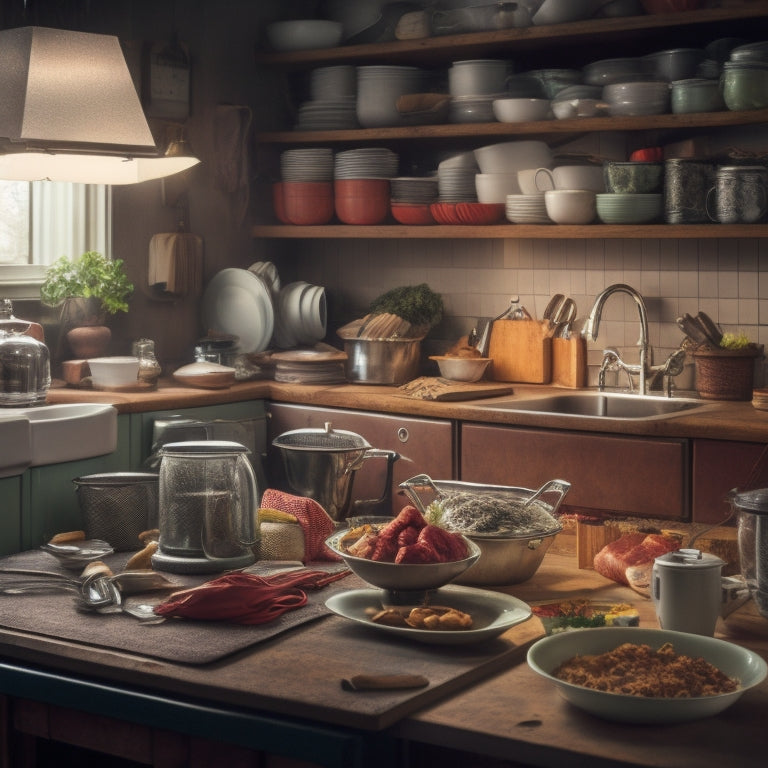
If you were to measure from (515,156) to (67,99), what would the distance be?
2.34 meters

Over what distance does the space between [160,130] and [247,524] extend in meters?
3.01

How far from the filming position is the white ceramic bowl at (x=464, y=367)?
4742 millimetres

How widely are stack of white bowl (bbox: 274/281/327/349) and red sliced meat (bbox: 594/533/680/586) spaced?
3015 millimetres

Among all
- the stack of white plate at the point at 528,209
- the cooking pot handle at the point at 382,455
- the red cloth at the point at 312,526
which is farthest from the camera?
the stack of white plate at the point at 528,209

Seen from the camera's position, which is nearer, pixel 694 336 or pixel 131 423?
pixel 131 423

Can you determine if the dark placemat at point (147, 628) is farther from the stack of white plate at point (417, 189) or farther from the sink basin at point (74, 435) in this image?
the stack of white plate at point (417, 189)

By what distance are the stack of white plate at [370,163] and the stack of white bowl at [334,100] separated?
16cm

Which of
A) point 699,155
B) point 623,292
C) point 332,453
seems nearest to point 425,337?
point 623,292

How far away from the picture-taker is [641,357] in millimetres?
4605

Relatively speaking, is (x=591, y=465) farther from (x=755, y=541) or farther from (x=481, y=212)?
(x=755, y=541)

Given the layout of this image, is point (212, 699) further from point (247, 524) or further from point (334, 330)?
point (334, 330)

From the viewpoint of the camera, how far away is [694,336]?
179 inches

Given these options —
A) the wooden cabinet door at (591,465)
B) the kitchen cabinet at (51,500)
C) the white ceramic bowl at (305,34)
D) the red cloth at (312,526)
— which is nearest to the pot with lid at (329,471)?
the red cloth at (312,526)

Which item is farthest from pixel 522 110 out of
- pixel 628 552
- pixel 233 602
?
pixel 233 602
